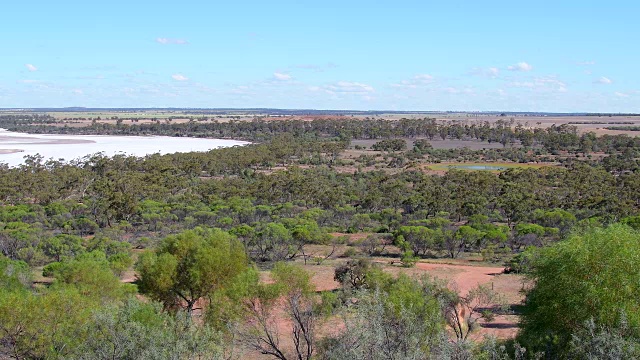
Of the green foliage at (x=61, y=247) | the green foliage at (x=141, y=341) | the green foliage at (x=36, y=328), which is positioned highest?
the green foliage at (x=141, y=341)

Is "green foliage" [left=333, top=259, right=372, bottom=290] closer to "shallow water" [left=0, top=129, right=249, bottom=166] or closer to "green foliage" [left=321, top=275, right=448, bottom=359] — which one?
"green foliage" [left=321, top=275, right=448, bottom=359]

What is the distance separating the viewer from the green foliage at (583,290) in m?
16.5

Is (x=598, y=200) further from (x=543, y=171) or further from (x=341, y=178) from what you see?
(x=341, y=178)

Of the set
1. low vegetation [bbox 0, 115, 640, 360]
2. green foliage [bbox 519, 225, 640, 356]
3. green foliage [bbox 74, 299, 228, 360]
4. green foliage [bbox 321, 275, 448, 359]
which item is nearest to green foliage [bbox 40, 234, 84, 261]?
low vegetation [bbox 0, 115, 640, 360]

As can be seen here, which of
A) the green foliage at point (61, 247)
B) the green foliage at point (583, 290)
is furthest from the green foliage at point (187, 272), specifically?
the green foliage at point (61, 247)

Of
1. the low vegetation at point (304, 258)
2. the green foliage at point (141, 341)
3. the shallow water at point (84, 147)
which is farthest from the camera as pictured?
the shallow water at point (84, 147)

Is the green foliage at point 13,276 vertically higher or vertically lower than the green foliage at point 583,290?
lower

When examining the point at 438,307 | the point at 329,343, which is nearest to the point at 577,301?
the point at 438,307

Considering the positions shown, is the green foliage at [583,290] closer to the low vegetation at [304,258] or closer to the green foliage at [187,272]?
the low vegetation at [304,258]

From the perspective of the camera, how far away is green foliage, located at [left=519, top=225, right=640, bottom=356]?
16.5 metres

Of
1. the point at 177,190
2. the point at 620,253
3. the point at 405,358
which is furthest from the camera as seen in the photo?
the point at 177,190

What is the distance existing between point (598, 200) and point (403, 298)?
136 ft

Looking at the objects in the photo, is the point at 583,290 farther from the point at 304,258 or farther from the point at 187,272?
the point at 304,258

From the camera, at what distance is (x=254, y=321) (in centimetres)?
1977
